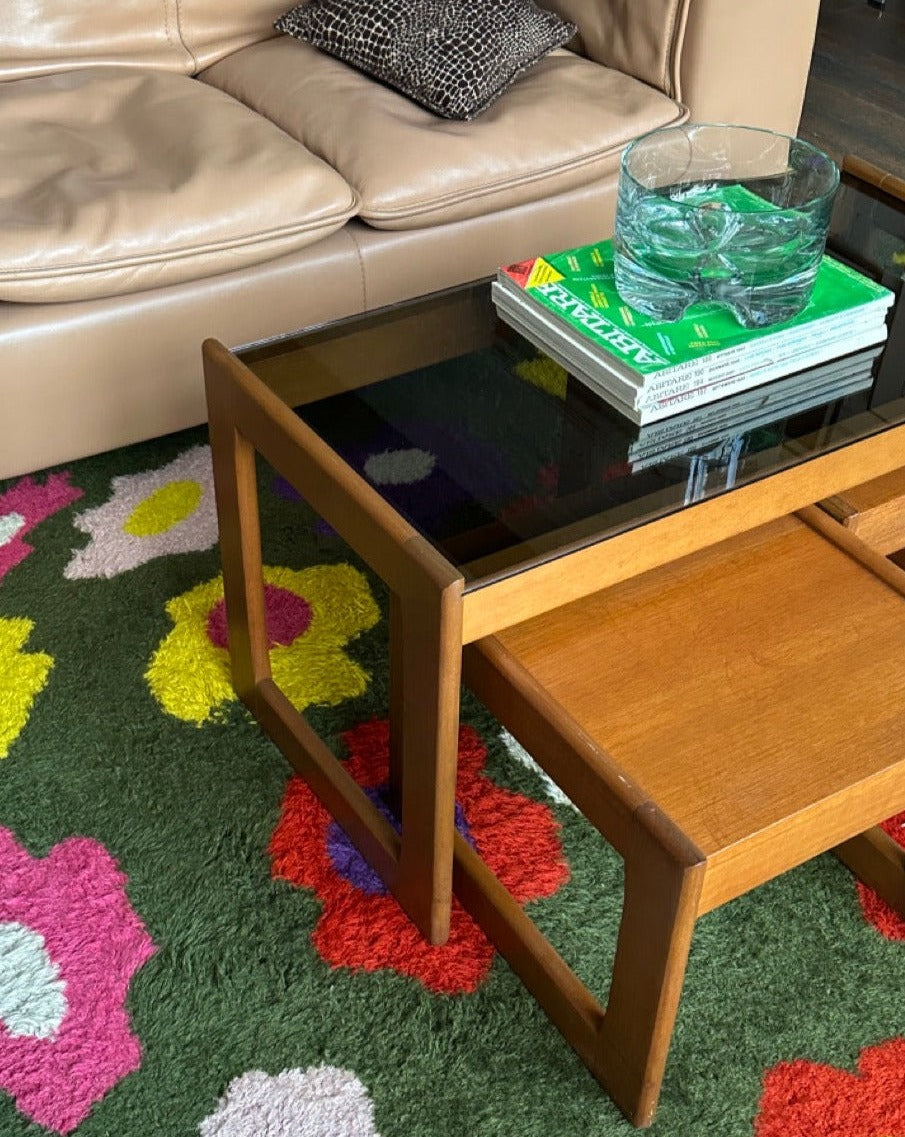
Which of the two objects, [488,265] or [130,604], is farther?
[488,265]

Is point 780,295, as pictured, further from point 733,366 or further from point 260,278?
point 260,278

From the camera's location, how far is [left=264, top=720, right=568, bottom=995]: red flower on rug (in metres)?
1.16

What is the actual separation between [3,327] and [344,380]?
54cm

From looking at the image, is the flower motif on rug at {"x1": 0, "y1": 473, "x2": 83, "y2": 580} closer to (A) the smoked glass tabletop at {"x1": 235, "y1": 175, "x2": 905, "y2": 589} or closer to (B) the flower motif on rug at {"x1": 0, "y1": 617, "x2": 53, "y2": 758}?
(B) the flower motif on rug at {"x1": 0, "y1": 617, "x2": 53, "y2": 758}

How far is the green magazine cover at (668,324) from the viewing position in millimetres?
1134

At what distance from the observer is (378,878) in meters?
1.23

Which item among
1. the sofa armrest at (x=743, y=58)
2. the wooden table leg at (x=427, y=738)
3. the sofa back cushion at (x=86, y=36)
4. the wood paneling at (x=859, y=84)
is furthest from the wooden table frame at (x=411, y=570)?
the wood paneling at (x=859, y=84)

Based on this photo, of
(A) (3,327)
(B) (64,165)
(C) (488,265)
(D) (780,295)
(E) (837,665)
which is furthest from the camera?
(C) (488,265)

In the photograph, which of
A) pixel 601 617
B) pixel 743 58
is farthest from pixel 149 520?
pixel 743 58

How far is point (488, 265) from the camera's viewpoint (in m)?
1.83

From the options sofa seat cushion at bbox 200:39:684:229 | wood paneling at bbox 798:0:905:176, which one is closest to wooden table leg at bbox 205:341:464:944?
sofa seat cushion at bbox 200:39:684:229

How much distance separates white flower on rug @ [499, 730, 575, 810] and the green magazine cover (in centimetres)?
40

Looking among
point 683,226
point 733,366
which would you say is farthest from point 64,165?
point 733,366

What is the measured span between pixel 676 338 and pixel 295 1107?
0.73 metres
